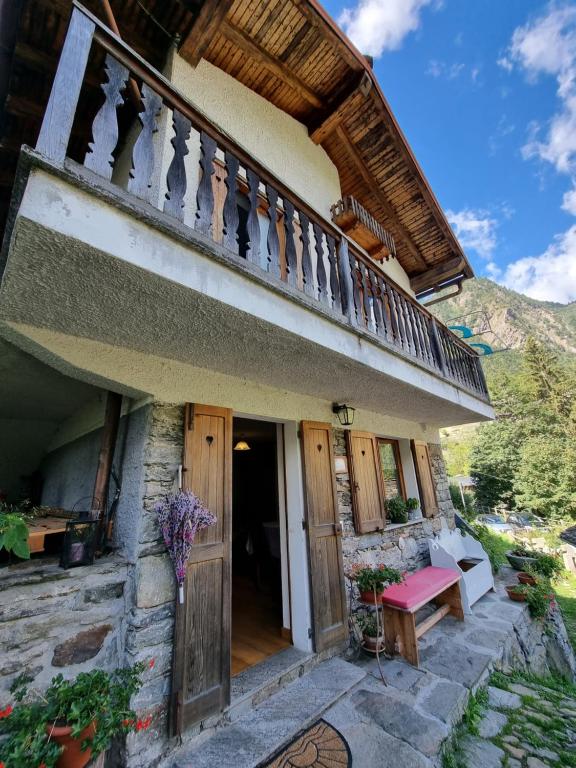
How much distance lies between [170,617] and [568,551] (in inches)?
643

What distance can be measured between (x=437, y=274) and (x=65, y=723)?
8340 mm

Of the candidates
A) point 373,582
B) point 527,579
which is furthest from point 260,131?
point 527,579

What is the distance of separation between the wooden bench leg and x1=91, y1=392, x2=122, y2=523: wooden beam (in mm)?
4715

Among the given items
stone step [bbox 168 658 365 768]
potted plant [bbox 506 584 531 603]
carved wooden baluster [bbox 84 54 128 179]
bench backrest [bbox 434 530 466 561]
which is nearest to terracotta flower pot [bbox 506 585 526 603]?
potted plant [bbox 506 584 531 603]

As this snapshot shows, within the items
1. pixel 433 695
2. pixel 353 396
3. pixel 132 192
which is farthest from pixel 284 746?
pixel 132 192

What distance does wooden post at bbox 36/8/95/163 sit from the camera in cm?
132

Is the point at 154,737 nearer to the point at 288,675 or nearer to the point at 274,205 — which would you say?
the point at 288,675

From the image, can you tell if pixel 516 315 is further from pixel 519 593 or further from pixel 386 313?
pixel 386 313

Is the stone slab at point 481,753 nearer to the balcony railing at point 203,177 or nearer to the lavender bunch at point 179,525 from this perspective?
the lavender bunch at point 179,525

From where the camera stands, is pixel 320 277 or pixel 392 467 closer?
pixel 320 277

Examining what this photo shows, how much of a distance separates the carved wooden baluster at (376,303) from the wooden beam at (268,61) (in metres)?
3.05

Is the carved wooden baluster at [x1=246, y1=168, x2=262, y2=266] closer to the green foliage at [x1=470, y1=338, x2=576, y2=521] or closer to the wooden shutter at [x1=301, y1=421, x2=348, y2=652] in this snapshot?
the wooden shutter at [x1=301, y1=421, x2=348, y2=652]

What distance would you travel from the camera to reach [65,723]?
157 centimetres

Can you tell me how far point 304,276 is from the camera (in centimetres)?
268
